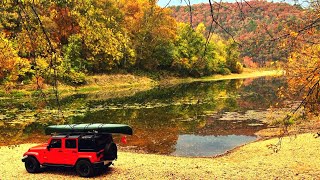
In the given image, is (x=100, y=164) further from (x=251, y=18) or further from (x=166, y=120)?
(x=166, y=120)

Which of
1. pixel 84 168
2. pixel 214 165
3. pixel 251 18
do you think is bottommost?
pixel 214 165

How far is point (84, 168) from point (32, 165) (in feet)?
8.79

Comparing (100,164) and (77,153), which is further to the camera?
(100,164)

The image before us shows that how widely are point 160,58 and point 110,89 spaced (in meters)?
21.6

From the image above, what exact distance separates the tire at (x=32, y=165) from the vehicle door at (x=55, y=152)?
0.63m

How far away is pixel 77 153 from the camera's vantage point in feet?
43.7

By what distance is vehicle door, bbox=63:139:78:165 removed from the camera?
1337 centimetres

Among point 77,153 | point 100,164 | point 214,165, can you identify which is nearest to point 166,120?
point 214,165

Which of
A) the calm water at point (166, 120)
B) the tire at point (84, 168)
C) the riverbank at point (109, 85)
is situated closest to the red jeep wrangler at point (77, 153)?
the tire at point (84, 168)

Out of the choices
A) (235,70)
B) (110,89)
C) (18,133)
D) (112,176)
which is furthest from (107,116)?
(235,70)

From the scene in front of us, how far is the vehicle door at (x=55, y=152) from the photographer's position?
1368 centimetres

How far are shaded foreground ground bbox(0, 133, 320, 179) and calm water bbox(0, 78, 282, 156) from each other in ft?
7.51

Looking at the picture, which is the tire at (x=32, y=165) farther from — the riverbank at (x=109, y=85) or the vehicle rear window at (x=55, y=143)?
the riverbank at (x=109, y=85)

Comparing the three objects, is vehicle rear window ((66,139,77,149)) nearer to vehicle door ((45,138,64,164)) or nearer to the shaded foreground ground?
vehicle door ((45,138,64,164))
